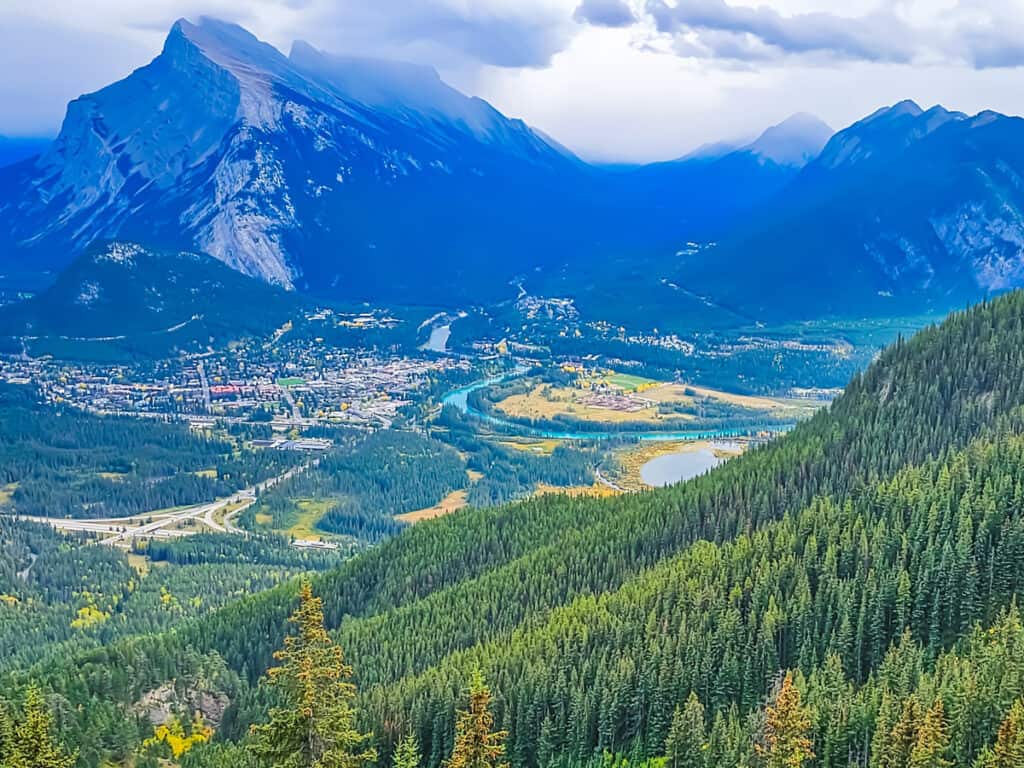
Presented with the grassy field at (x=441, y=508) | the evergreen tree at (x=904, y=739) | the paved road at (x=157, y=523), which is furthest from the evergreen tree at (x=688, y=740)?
the paved road at (x=157, y=523)

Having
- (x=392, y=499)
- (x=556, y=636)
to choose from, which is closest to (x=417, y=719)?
(x=556, y=636)

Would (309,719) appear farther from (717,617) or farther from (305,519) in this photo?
(305,519)

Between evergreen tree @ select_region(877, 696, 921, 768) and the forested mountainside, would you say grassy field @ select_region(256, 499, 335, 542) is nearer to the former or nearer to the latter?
the forested mountainside

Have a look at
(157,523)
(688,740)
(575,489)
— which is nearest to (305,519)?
(157,523)

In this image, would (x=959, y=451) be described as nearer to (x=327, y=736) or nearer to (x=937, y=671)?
(x=937, y=671)

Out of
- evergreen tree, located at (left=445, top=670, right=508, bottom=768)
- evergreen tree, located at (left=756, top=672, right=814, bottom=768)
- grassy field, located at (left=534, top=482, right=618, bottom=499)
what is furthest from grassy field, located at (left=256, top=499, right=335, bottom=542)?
evergreen tree, located at (left=445, top=670, right=508, bottom=768)

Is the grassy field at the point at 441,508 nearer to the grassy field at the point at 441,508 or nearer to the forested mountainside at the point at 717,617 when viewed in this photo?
the grassy field at the point at 441,508
